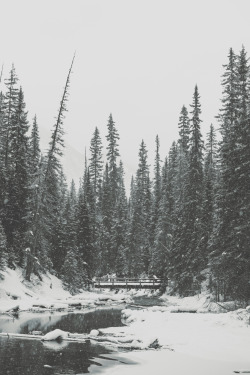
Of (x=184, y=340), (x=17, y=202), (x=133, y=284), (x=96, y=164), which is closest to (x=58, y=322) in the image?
(x=184, y=340)

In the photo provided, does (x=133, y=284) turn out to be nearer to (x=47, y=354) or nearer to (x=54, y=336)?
(x=54, y=336)

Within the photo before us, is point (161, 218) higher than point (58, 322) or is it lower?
higher

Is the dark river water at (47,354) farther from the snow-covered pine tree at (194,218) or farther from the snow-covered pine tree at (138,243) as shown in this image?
the snow-covered pine tree at (138,243)

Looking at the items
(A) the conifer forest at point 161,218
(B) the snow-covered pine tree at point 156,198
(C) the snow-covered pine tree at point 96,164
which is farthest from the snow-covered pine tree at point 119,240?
(C) the snow-covered pine tree at point 96,164

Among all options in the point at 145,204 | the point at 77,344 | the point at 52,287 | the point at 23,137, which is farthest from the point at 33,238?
the point at 145,204

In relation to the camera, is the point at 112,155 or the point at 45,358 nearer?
the point at 45,358

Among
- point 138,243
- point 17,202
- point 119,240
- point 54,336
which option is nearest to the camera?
point 54,336

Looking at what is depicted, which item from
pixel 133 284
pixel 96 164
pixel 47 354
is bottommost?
pixel 133 284

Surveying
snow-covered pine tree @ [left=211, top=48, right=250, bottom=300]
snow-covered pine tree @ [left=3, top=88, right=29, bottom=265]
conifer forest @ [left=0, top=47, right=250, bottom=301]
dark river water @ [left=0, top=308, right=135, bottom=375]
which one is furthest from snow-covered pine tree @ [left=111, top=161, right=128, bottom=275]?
dark river water @ [left=0, top=308, right=135, bottom=375]

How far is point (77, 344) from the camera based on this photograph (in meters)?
15.2

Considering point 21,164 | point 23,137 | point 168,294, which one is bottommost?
point 168,294

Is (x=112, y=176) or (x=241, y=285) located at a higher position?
(x=112, y=176)

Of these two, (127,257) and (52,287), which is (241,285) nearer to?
(52,287)

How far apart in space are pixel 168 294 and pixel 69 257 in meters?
11.1
